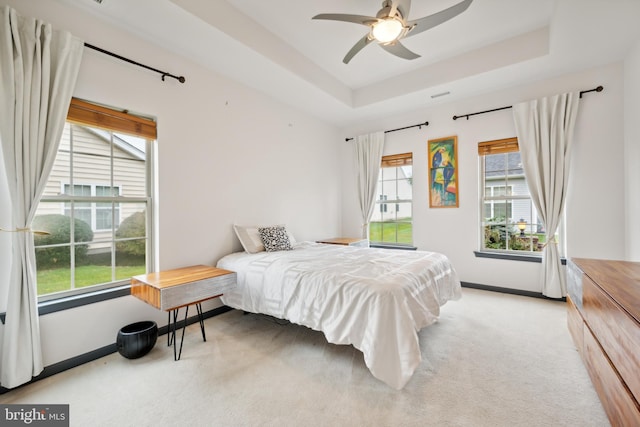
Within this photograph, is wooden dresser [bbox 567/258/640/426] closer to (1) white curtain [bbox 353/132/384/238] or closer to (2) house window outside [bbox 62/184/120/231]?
(1) white curtain [bbox 353/132/384/238]

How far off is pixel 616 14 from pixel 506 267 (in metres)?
2.86

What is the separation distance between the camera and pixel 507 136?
3729mm

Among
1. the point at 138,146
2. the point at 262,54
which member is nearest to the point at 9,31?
the point at 138,146

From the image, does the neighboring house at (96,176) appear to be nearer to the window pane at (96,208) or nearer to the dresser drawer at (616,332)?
the window pane at (96,208)

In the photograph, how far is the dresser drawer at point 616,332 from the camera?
3.70ft

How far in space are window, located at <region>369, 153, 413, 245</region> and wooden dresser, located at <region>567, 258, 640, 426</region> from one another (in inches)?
105

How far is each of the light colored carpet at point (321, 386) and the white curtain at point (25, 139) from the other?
38 cm

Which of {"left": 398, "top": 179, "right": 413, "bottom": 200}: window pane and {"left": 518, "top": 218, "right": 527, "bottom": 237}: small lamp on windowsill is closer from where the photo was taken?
{"left": 518, "top": 218, "right": 527, "bottom": 237}: small lamp on windowsill

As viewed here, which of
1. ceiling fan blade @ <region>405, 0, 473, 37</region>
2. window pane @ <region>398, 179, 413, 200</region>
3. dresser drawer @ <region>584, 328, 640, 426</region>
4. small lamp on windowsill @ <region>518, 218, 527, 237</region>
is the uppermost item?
ceiling fan blade @ <region>405, 0, 473, 37</region>

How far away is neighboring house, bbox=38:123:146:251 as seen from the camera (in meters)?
2.18

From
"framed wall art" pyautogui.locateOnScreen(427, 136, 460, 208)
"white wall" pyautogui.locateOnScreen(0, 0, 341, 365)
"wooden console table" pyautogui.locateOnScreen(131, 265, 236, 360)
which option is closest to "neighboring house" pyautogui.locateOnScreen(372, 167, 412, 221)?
"framed wall art" pyautogui.locateOnScreen(427, 136, 460, 208)

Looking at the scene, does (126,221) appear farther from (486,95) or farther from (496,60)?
(486,95)

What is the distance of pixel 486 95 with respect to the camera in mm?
3863

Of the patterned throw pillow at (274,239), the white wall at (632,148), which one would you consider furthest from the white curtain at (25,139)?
the white wall at (632,148)
